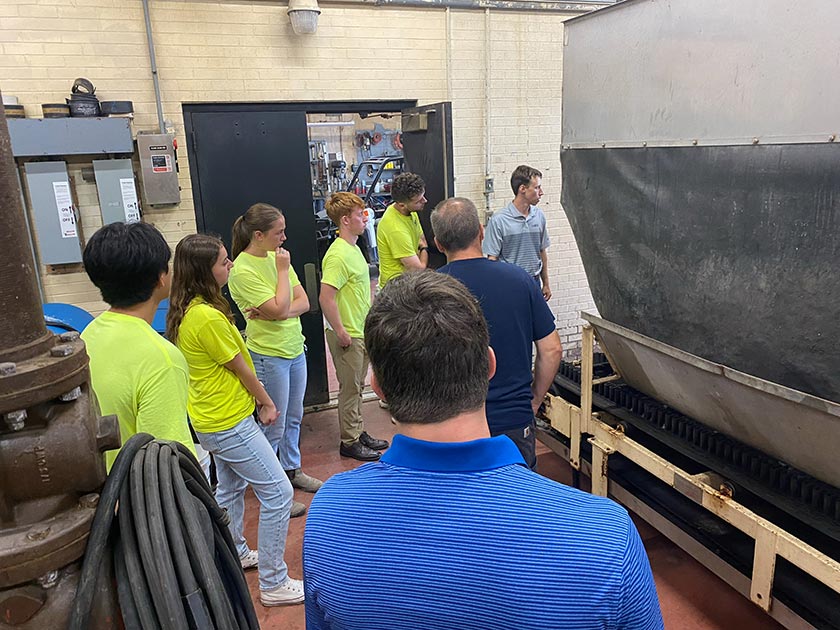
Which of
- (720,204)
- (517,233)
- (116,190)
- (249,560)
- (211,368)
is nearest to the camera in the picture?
(720,204)

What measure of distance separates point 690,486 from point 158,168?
12.4 feet

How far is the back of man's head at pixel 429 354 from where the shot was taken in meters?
1.04

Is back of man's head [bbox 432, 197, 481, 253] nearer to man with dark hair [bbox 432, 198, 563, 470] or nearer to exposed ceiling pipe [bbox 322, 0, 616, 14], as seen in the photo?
man with dark hair [bbox 432, 198, 563, 470]

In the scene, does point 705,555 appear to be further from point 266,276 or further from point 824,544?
point 266,276

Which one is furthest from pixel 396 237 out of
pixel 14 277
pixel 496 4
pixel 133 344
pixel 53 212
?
pixel 14 277

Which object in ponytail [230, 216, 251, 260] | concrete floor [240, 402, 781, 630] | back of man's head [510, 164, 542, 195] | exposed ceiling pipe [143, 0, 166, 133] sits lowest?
concrete floor [240, 402, 781, 630]

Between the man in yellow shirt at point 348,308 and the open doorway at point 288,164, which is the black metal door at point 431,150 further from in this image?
the man in yellow shirt at point 348,308

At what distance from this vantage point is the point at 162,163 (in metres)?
4.25

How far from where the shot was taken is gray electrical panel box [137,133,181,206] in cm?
420

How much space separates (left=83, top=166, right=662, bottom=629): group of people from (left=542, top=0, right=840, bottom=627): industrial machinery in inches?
23.0

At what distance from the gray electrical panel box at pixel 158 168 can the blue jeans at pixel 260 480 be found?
2289 millimetres

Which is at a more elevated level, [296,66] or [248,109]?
[296,66]

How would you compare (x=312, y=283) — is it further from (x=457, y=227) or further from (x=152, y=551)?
(x=152, y=551)

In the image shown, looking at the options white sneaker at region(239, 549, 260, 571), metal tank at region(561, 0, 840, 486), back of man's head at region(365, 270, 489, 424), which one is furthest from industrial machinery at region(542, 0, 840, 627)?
white sneaker at region(239, 549, 260, 571)
